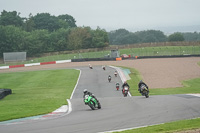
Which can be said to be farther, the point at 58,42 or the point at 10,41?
the point at 58,42

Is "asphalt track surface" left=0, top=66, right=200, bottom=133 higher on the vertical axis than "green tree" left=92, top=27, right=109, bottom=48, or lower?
lower

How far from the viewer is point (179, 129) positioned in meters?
13.3

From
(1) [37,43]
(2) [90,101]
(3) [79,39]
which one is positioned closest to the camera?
(2) [90,101]

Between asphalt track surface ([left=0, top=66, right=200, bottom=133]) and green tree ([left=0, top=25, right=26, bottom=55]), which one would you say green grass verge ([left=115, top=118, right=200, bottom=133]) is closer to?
asphalt track surface ([left=0, top=66, right=200, bottom=133])

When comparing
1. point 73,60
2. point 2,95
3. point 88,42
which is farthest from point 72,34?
point 2,95

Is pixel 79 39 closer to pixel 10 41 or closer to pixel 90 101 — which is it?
pixel 10 41

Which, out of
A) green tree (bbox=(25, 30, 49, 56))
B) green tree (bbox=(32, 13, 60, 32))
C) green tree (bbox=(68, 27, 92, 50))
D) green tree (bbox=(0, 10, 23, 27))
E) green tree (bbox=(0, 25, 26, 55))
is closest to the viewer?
green tree (bbox=(0, 25, 26, 55))

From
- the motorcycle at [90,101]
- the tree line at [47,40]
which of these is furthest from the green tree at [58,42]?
the motorcycle at [90,101]

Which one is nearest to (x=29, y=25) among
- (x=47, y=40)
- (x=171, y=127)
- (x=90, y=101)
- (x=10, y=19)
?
(x=10, y=19)

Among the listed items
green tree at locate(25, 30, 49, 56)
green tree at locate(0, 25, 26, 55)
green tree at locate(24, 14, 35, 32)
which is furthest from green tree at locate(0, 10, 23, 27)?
green tree at locate(0, 25, 26, 55)

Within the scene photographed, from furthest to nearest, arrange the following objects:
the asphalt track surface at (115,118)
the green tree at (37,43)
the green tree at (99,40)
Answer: the green tree at (99,40)
the green tree at (37,43)
the asphalt track surface at (115,118)

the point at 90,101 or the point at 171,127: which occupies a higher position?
the point at 90,101

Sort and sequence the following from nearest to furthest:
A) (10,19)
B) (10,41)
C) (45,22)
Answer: (10,41) < (10,19) < (45,22)

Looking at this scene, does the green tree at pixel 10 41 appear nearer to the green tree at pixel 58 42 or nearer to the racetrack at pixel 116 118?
the green tree at pixel 58 42
